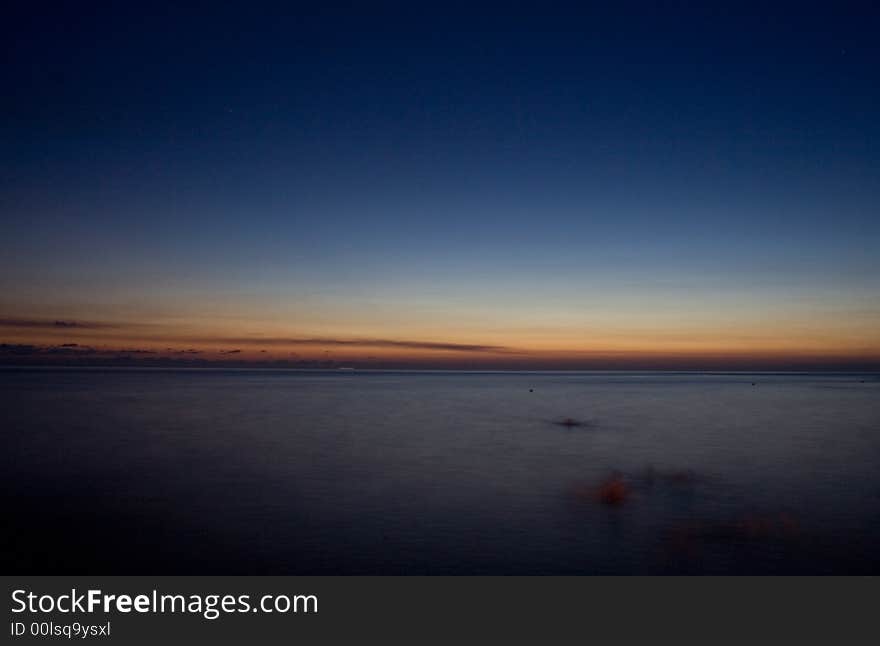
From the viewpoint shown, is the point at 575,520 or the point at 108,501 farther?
the point at 108,501

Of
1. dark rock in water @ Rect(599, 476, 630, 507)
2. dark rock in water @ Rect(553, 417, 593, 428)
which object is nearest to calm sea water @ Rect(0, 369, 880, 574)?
dark rock in water @ Rect(599, 476, 630, 507)

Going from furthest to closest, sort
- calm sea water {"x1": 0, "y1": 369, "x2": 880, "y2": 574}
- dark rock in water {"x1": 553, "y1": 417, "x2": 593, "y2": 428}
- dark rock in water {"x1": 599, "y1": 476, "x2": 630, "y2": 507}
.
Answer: dark rock in water {"x1": 553, "y1": 417, "x2": 593, "y2": 428}
dark rock in water {"x1": 599, "y1": 476, "x2": 630, "y2": 507}
calm sea water {"x1": 0, "y1": 369, "x2": 880, "y2": 574}

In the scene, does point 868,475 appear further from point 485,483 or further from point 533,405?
point 533,405

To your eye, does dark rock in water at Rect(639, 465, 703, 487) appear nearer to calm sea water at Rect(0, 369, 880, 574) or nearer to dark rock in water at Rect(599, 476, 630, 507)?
calm sea water at Rect(0, 369, 880, 574)

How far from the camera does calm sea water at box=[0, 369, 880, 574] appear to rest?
513 inches

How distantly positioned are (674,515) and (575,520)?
2.76 m

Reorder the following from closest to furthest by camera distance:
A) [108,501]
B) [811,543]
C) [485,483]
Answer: [811,543] < [108,501] < [485,483]

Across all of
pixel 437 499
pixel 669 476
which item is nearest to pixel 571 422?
pixel 669 476

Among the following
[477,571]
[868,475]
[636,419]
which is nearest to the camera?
[477,571]

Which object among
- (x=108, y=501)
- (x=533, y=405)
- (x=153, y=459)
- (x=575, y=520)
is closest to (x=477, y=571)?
(x=575, y=520)

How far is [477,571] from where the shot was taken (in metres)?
12.3

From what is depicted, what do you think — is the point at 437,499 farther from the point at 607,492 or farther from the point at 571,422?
the point at 571,422

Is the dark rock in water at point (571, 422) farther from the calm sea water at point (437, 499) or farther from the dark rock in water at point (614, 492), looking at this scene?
the dark rock in water at point (614, 492)

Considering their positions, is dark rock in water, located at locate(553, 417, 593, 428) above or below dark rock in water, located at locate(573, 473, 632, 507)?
above
